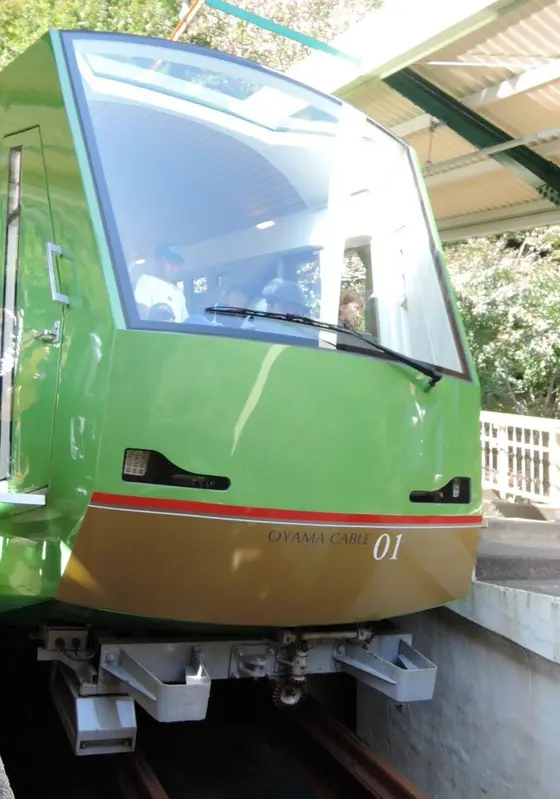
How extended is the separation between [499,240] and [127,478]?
49.6 ft

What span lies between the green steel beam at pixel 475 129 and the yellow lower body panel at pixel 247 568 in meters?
4.12

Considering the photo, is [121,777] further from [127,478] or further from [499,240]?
[499,240]

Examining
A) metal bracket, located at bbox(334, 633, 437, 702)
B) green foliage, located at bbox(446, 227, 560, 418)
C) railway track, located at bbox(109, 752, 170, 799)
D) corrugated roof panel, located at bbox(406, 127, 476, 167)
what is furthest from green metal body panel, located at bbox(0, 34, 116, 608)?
green foliage, located at bbox(446, 227, 560, 418)

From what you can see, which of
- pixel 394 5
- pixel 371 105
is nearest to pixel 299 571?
pixel 394 5

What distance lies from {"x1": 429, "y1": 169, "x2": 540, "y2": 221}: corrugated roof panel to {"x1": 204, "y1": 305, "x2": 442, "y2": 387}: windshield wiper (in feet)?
14.5

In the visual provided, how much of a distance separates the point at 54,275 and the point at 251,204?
38.0 inches

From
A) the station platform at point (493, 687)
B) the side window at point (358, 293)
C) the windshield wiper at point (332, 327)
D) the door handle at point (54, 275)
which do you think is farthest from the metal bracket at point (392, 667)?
the door handle at point (54, 275)

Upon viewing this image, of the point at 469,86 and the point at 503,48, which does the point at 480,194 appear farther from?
the point at 503,48

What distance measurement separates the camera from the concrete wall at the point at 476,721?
415 centimetres

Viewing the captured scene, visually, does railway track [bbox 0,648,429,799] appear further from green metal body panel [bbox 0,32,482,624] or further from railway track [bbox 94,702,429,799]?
green metal body panel [bbox 0,32,482,624]

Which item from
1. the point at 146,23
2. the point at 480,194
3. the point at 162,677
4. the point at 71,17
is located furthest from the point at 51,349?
the point at 146,23

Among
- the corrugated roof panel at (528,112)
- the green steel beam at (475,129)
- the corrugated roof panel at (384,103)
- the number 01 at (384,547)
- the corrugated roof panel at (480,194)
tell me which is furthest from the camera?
the corrugated roof panel at (480,194)

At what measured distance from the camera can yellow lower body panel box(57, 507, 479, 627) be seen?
3123 mm

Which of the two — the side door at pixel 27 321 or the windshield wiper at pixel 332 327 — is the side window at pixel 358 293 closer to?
the windshield wiper at pixel 332 327
